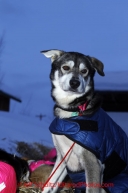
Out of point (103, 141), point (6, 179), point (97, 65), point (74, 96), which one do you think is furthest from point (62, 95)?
point (6, 179)

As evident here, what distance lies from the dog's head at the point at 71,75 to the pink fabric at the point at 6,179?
534 mm

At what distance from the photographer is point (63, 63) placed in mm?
2664

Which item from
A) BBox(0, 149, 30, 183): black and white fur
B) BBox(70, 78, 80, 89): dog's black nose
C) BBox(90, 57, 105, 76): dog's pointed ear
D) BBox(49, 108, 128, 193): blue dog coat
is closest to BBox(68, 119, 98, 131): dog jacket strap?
BBox(49, 108, 128, 193): blue dog coat

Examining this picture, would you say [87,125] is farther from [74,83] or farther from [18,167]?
[18,167]

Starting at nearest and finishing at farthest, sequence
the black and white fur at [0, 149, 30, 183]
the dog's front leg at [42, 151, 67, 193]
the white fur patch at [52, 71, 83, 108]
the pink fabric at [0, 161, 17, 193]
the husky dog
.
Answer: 1. the pink fabric at [0, 161, 17, 193]
2. the husky dog
3. the white fur patch at [52, 71, 83, 108]
4. the dog's front leg at [42, 151, 67, 193]
5. the black and white fur at [0, 149, 30, 183]

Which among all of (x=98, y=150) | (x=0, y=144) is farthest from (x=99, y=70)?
(x=0, y=144)

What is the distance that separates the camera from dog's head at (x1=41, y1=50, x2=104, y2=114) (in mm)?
2592

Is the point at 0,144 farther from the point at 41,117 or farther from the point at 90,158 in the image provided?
the point at 90,158

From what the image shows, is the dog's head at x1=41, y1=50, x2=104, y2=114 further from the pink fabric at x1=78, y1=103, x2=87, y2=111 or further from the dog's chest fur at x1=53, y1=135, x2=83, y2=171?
the dog's chest fur at x1=53, y1=135, x2=83, y2=171

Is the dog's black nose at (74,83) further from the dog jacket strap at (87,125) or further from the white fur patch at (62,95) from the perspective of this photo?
the dog jacket strap at (87,125)

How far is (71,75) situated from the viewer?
8.50 feet

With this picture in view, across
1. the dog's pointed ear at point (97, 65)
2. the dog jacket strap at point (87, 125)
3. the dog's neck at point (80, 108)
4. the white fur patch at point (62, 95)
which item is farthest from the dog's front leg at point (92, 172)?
the dog's pointed ear at point (97, 65)

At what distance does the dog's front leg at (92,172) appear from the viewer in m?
2.50

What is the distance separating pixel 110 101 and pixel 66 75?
2.14 metres
